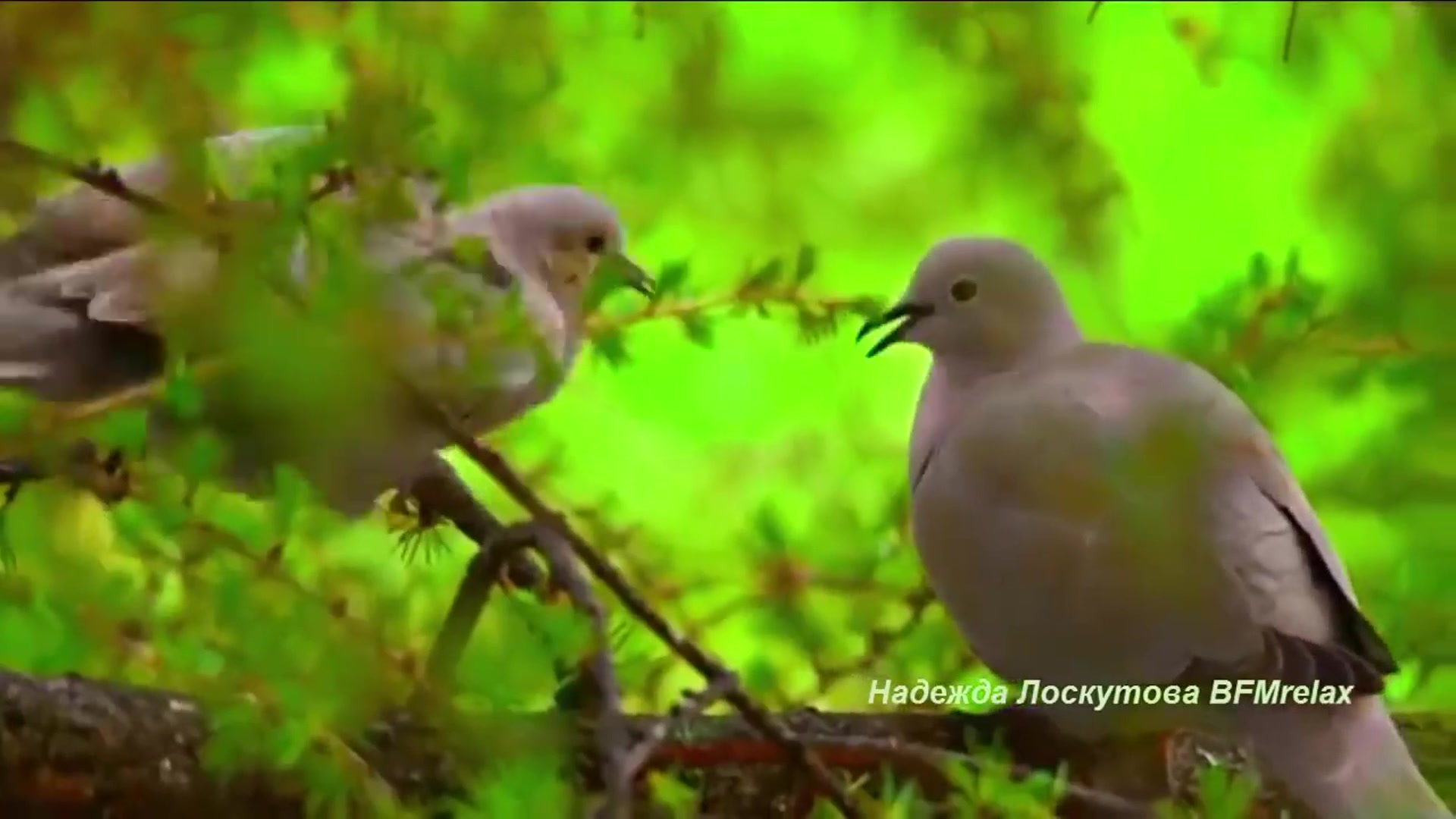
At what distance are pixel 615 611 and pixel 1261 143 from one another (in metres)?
0.30

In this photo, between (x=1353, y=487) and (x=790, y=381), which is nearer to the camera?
(x=1353, y=487)

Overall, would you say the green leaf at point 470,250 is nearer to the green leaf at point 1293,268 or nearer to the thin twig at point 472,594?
the thin twig at point 472,594

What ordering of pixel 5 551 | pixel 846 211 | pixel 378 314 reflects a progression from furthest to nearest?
pixel 846 211, pixel 5 551, pixel 378 314

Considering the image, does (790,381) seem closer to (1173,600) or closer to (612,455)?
(612,455)

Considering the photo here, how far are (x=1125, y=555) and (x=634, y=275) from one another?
18 centimetres

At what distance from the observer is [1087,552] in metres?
0.48

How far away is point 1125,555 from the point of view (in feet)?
1.51

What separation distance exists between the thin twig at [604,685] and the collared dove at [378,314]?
50 millimetres

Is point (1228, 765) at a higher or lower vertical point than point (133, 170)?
lower

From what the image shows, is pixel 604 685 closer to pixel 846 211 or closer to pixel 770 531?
pixel 770 531

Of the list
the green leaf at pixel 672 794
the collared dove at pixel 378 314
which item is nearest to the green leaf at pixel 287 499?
the collared dove at pixel 378 314

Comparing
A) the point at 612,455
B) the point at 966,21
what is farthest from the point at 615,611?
the point at 966,21

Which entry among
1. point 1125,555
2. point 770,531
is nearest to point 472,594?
point 770,531

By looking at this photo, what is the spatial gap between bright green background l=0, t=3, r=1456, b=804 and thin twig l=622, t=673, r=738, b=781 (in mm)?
17
